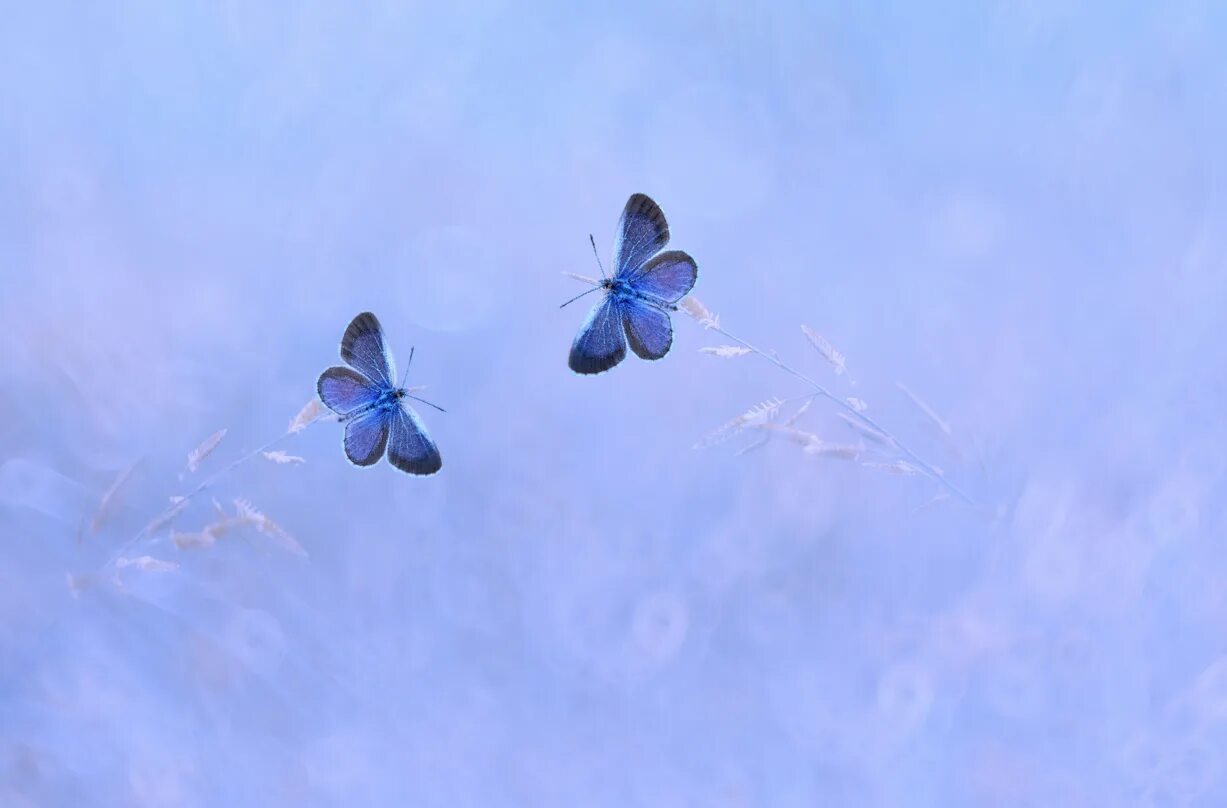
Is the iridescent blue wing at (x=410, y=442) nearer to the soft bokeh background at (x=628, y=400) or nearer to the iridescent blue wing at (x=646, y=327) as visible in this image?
the soft bokeh background at (x=628, y=400)

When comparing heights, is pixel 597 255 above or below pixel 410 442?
above

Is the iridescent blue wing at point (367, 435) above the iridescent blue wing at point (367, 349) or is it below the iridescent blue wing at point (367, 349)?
below

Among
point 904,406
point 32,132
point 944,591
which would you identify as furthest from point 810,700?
point 32,132

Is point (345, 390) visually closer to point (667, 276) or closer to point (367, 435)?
point (367, 435)

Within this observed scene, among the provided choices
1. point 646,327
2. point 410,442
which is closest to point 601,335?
point 646,327

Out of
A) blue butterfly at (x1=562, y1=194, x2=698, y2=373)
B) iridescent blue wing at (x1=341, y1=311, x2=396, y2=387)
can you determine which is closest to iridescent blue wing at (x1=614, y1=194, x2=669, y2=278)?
blue butterfly at (x1=562, y1=194, x2=698, y2=373)

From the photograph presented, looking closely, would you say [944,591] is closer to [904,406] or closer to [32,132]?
[904,406]

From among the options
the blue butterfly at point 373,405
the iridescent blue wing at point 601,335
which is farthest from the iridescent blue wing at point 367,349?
the iridescent blue wing at point 601,335
